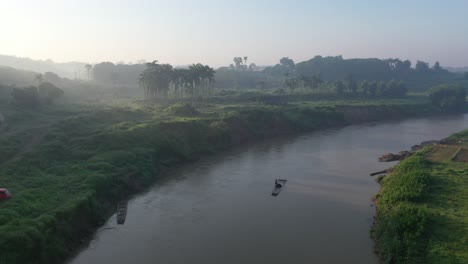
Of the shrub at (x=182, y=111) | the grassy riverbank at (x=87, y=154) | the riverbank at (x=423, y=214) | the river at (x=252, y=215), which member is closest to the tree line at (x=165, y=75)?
the grassy riverbank at (x=87, y=154)

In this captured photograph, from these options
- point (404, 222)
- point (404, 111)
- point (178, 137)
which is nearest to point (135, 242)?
point (404, 222)

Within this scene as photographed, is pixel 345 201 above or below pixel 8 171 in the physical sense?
below

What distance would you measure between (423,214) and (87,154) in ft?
127

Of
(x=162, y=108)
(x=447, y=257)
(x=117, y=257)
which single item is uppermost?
(x=162, y=108)

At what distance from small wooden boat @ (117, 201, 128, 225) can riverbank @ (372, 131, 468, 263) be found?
2218cm

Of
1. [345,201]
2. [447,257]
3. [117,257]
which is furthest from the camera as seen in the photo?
[345,201]

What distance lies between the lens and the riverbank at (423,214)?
2817 centimetres

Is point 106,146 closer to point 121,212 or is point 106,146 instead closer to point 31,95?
point 121,212

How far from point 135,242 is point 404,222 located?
21.3 metres

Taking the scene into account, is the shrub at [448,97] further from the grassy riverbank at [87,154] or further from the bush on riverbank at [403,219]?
the bush on riverbank at [403,219]

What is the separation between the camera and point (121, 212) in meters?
39.1

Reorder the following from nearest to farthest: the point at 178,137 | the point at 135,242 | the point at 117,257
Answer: the point at 117,257
the point at 135,242
the point at 178,137

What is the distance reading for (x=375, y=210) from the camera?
131 ft

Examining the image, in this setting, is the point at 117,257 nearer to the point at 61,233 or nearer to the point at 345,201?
the point at 61,233
